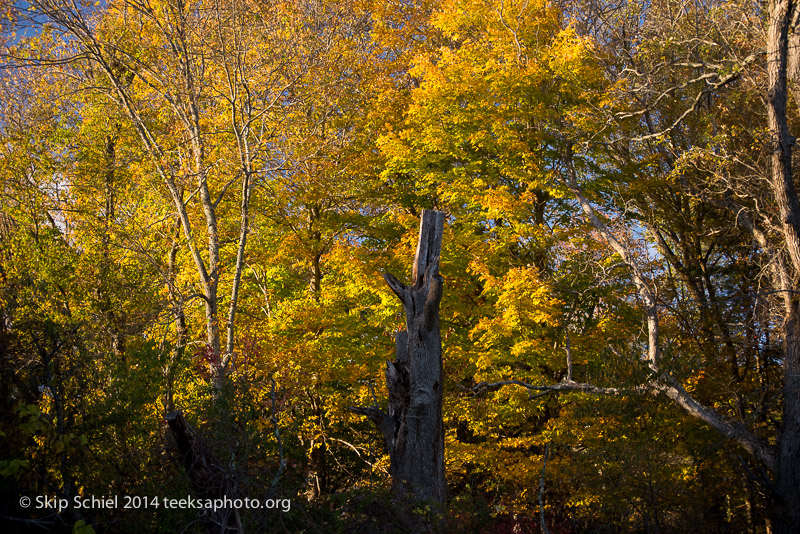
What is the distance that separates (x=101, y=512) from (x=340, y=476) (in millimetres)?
10432

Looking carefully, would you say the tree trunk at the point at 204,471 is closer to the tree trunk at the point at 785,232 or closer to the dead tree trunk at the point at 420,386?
the dead tree trunk at the point at 420,386

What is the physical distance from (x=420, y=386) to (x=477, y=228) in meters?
8.26

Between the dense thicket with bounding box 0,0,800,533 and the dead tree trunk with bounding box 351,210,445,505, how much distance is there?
132 centimetres

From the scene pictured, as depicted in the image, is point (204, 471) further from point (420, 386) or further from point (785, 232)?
point (785, 232)

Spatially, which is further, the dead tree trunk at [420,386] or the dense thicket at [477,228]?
the dense thicket at [477,228]

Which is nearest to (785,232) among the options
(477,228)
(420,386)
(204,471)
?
(477,228)

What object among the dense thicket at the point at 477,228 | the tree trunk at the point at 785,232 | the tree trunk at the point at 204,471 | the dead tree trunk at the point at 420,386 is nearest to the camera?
the tree trunk at the point at 204,471

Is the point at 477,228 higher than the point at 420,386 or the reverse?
higher

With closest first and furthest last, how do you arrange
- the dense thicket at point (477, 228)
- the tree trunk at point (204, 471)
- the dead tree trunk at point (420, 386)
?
1. the tree trunk at point (204, 471)
2. the dead tree trunk at point (420, 386)
3. the dense thicket at point (477, 228)

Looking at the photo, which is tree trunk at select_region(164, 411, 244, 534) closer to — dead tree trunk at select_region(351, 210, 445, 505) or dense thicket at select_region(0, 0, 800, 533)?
dense thicket at select_region(0, 0, 800, 533)

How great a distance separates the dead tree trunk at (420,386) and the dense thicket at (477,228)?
4.32ft

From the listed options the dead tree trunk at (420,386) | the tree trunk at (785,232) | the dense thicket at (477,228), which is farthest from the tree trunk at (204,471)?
the tree trunk at (785,232)

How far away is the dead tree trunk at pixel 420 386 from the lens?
8.35m

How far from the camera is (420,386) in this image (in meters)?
8.48
